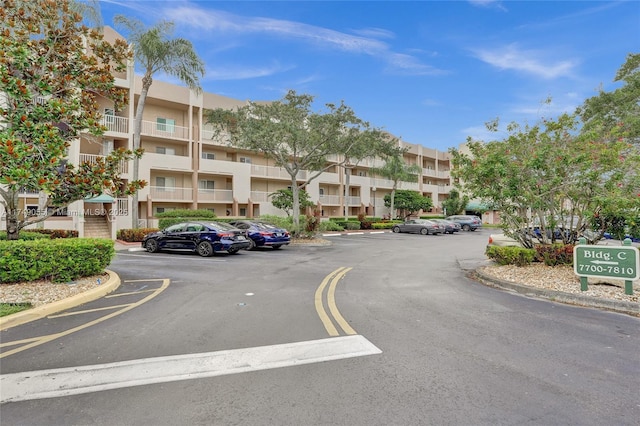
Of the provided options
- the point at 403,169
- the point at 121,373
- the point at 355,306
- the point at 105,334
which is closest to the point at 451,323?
the point at 355,306

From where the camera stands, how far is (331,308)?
6254 millimetres

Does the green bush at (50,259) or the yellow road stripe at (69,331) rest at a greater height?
the green bush at (50,259)

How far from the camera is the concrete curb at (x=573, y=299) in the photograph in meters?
6.35

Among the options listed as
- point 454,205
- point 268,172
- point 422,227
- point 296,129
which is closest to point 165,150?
point 268,172

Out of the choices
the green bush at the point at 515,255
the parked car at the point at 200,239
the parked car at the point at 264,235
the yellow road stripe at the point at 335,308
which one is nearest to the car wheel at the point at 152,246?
the parked car at the point at 200,239

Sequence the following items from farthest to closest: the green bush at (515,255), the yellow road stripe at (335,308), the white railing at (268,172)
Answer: the white railing at (268,172) < the green bush at (515,255) < the yellow road stripe at (335,308)

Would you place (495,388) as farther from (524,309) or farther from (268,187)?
(268,187)

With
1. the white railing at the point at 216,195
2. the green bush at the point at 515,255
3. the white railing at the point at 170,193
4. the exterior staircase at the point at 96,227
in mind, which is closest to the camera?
the green bush at the point at 515,255

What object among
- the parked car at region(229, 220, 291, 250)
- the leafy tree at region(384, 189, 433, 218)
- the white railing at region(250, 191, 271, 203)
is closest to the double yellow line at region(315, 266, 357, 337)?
the parked car at region(229, 220, 291, 250)

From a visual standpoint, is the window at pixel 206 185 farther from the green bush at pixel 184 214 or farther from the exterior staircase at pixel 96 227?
the exterior staircase at pixel 96 227

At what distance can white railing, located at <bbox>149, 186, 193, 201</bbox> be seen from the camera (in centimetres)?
2672

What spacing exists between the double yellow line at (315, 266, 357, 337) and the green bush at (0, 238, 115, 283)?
17.0 feet

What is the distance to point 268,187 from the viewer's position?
35312 mm

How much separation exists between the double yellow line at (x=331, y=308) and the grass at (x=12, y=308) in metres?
4.79
